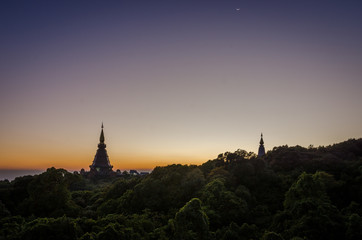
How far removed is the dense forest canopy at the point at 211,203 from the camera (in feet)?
74.9

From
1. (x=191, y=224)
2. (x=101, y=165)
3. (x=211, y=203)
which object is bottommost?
(x=191, y=224)

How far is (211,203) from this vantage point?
106 feet

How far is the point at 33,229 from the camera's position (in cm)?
2097

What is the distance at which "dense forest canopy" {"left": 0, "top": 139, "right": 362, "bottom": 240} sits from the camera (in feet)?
74.9

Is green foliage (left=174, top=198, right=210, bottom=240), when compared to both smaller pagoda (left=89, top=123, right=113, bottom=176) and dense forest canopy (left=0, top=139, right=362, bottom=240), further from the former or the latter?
smaller pagoda (left=89, top=123, right=113, bottom=176)

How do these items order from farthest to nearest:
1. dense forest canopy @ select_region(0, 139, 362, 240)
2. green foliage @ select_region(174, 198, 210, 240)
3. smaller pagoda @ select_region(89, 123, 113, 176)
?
1. smaller pagoda @ select_region(89, 123, 113, 176)
2. dense forest canopy @ select_region(0, 139, 362, 240)
3. green foliage @ select_region(174, 198, 210, 240)

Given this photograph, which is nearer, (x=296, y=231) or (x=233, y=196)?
(x=296, y=231)

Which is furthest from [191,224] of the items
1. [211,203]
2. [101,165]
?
[101,165]

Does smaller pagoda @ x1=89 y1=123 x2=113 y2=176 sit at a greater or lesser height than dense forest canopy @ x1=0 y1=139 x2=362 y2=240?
greater

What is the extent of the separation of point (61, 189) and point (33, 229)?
600 inches

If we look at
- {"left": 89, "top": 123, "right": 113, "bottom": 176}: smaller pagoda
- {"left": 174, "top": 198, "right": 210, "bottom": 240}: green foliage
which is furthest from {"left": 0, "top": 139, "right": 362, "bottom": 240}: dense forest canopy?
{"left": 89, "top": 123, "right": 113, "bottom": 176}: smaller pagoda

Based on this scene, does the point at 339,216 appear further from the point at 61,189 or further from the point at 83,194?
the point at 83,194

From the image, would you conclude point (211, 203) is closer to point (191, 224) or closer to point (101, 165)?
point (191, 224)

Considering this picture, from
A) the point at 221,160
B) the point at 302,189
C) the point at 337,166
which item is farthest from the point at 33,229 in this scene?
the point at 337,166
